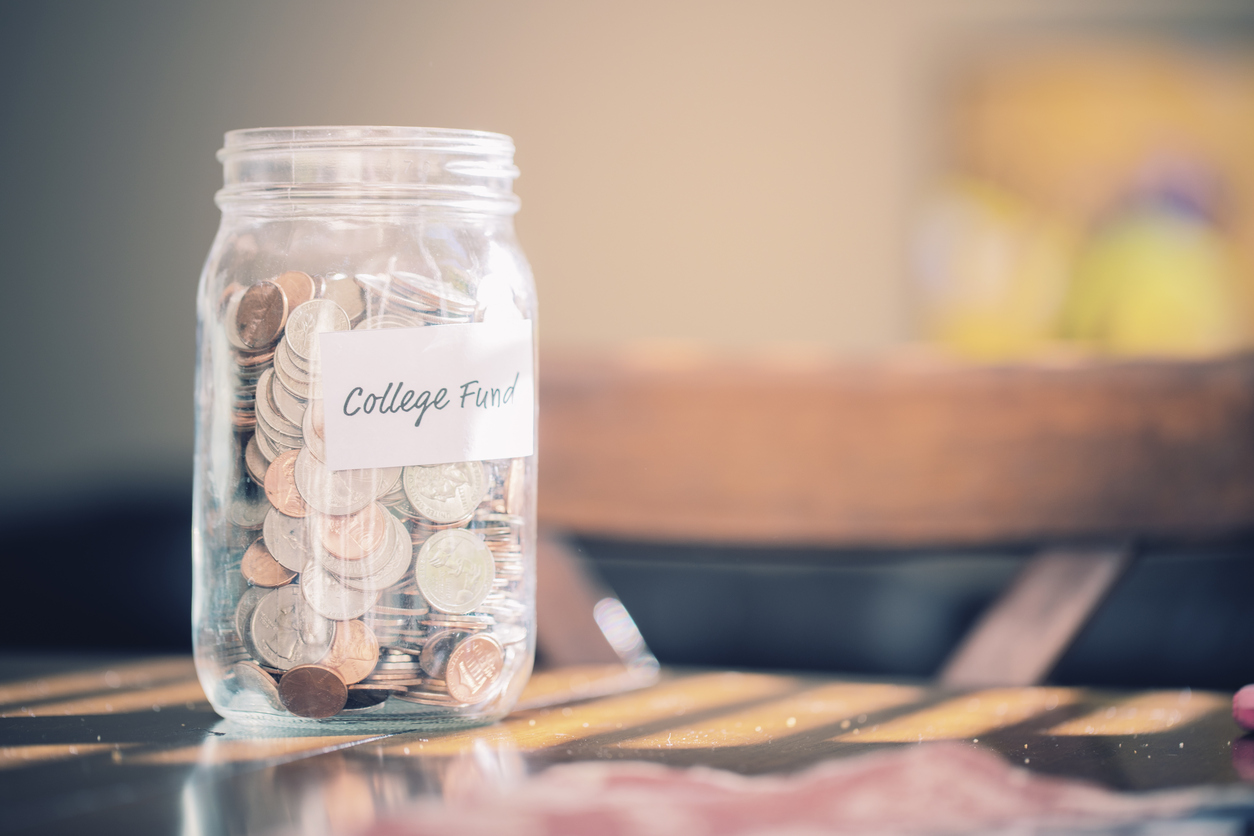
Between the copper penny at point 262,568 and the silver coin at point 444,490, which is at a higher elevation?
the silver coin at point 444,490

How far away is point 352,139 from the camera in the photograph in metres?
0.57

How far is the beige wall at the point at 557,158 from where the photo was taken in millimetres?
4234

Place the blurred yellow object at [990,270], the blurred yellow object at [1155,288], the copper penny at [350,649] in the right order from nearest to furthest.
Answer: the copper penny at [350,649], the blurred yellow object at [1155,288], the blurred yellow object at [990,270]

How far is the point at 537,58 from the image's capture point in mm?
4477

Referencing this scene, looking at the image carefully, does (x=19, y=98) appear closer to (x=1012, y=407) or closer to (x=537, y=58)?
(x=537, y=58)

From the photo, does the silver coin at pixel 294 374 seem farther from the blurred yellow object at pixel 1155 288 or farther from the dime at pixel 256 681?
the blurred yellow object at pixel 1155 288

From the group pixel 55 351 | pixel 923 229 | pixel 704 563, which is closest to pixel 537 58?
pixel 923 229

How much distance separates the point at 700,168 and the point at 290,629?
406cm

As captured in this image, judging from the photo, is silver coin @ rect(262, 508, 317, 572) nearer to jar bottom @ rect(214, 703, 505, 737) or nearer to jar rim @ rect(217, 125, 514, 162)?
jar bottom @ rect(214, 703, 505, 737)

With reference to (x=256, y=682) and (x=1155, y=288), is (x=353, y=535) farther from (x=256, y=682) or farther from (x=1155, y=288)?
(x=1155, y=288)

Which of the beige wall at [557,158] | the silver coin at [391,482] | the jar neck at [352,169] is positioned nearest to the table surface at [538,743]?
the silver coin at [391,482]

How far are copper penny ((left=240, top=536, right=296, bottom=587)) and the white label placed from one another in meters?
0.05

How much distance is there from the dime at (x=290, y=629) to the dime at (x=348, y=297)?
12cm

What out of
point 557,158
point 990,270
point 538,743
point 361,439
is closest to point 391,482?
point 361,439
